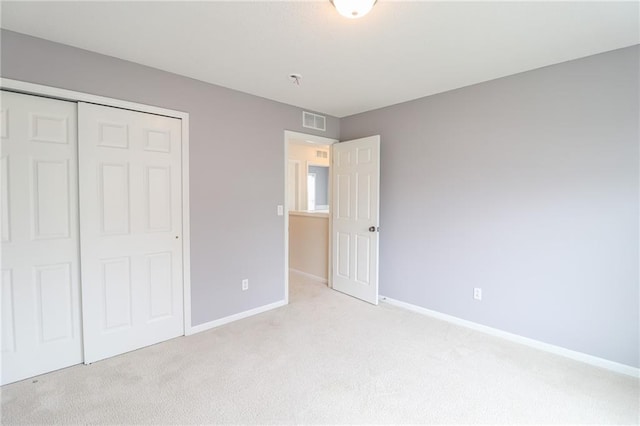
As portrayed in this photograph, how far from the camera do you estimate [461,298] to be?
308 centimetres

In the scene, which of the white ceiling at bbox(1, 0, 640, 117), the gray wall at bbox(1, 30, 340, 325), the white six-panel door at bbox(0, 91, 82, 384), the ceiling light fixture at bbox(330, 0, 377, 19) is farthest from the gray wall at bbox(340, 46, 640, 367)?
the white six-panel door at bbox(0, 91, 82, 384)

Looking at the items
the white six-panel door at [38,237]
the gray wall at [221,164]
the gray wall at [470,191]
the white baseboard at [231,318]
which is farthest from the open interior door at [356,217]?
the white six-panel door at [38,237]

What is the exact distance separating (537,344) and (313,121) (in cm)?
324

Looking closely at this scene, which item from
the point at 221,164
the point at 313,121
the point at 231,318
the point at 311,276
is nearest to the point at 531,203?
the point at 313,121

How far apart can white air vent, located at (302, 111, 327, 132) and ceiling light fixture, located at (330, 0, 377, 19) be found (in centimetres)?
209

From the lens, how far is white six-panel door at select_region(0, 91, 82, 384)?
2039 millimetres

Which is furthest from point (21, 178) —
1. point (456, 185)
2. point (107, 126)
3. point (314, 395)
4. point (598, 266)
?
point (598, 266)

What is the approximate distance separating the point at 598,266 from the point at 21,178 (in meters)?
4.21

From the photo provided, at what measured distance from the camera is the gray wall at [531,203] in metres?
2.23

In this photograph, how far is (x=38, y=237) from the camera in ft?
7.02

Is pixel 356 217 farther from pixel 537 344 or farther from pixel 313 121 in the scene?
pixel 537 344

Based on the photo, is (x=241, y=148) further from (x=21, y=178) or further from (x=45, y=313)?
(x=45, y=313)

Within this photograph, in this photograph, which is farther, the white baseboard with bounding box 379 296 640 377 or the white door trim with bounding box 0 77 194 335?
the white baseboard with bounding box 379 296 640 377

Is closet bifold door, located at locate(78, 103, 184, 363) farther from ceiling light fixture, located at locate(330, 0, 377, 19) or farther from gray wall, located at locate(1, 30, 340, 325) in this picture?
ceiling light fixture, located at locate(330, 0, 377, 19)
